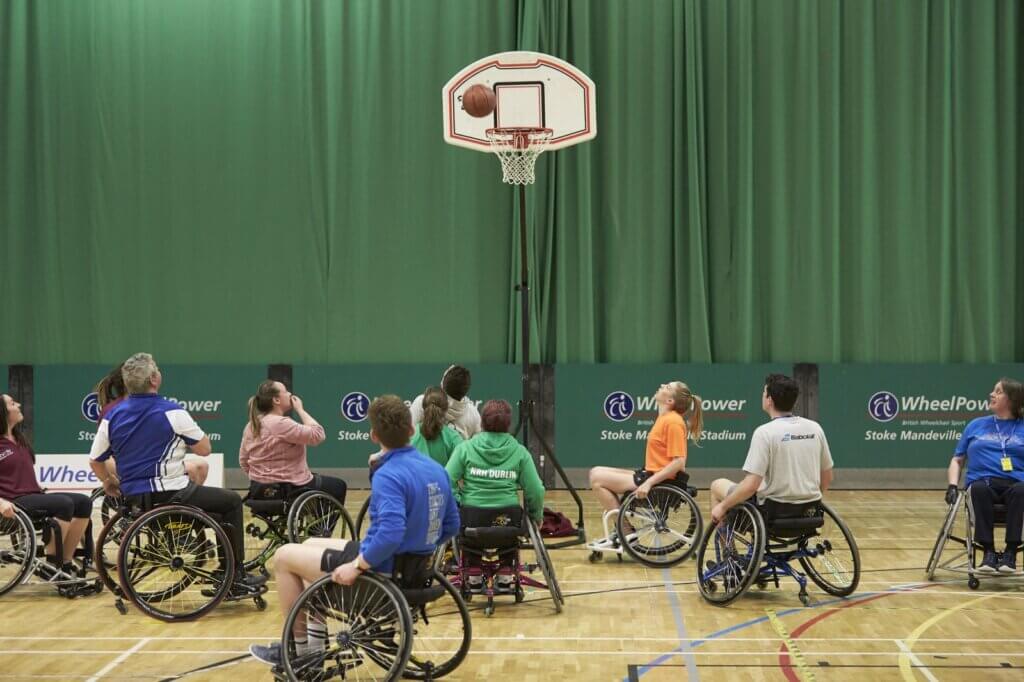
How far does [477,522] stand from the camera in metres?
6.30

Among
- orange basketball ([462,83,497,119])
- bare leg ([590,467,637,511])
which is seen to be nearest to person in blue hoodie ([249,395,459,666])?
bare leg ([590,467,637,511])

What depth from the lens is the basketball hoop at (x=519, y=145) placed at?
9.37 meters

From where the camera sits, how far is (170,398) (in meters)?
11.7

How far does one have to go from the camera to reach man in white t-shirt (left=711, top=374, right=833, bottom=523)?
20.8 ft

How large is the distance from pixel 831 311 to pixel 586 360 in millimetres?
2683

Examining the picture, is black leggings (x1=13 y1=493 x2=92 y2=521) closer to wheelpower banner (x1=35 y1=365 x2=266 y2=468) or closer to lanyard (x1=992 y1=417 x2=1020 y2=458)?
wheelpower banner (x1=35 y1=365 x2=266 y2=468)

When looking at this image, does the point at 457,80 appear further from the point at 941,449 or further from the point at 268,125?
the point at 941,449

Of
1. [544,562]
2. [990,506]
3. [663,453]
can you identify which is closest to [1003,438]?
[990,506]

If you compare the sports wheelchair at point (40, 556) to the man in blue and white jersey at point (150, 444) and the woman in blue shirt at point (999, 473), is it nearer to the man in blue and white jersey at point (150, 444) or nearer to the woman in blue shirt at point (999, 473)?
the man in blue and white jersey at point (150, 444)

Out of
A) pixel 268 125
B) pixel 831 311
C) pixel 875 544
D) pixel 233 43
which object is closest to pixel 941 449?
pixel 831 311

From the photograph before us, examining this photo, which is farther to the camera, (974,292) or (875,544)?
(974,292)

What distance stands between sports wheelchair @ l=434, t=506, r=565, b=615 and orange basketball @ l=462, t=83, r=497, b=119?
3.76m

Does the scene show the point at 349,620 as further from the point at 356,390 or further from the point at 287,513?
the point at 356,390

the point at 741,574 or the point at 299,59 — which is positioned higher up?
the point at 299,59
